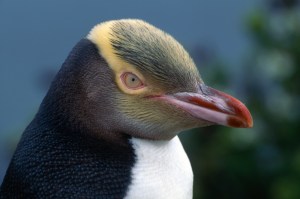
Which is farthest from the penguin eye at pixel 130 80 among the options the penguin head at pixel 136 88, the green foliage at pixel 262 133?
the green foliage at pixel 262 133

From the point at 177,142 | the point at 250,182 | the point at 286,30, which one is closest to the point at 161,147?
the point at 177,142

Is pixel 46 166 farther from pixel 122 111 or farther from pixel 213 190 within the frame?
pixel 213 190

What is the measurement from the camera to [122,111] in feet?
4.12

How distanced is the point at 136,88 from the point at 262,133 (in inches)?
54.5

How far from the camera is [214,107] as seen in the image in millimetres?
1243

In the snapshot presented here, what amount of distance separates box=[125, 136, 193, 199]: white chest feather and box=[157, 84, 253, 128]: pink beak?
0.25 feet

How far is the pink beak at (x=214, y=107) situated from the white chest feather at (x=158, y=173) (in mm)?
76

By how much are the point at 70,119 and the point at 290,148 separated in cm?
143

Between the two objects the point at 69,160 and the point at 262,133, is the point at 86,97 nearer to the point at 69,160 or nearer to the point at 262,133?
the point at 69,160

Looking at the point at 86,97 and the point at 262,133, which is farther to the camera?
the point at 262,133

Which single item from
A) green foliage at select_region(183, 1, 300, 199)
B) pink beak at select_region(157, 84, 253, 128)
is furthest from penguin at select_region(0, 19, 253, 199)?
green foliage at select_region(183, 1, 300, 199)

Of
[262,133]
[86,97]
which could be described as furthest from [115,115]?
[262,133]

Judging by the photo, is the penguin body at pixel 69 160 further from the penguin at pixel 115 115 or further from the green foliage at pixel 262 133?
the green foliage at pixel 262 133

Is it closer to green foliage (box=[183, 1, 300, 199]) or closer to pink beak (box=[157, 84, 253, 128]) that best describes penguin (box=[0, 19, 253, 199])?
pink beak (box=[157, 84, 253, 128])
